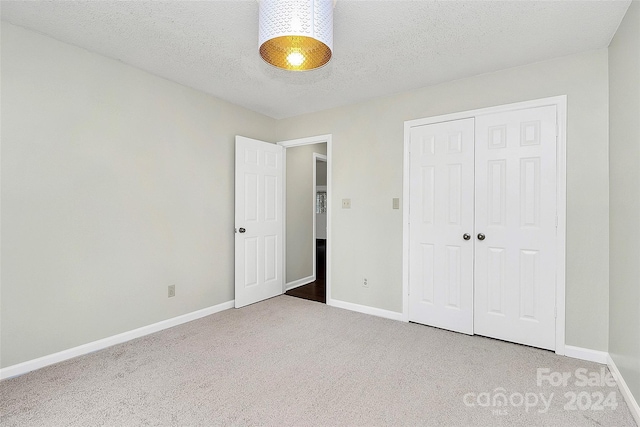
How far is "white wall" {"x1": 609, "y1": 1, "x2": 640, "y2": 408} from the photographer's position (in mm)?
1862

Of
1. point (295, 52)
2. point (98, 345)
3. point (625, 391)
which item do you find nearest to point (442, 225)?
point (625, 391)

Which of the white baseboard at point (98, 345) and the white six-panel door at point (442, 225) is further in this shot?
the white six-panel door at point (442, 225)

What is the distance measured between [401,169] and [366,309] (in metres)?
1.64

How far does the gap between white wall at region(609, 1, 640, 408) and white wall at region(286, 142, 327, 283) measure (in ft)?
11.6

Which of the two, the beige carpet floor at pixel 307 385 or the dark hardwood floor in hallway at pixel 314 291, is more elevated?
the dark hardwood floor in hallway at pixel 314 291

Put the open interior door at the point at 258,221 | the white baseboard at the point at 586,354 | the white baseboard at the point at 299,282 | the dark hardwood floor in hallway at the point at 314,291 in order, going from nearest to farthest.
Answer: the white baseboard at the point at 586,354, the open interior door at the point at 258,221, the dark hardwood floor in hallway at the point at 314,291, the white baseboard at the point at 299,282

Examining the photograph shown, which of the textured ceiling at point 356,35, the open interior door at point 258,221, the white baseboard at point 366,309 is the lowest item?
the white baseboard at point 366,309

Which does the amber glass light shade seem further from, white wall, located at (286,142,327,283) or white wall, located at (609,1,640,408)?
white wall, located at (286,142,327,283)

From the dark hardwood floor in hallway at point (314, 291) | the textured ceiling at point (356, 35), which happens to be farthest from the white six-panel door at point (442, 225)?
the dark hardwood floor in hallway at point (314, 291)

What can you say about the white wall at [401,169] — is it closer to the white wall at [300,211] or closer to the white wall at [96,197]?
the white wall at [300,211]

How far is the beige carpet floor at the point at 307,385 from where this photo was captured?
1818mm

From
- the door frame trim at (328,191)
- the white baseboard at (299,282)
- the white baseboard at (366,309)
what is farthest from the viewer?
the white baseboard at (299,282)

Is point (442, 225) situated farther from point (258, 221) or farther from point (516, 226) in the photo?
point (258, 221)

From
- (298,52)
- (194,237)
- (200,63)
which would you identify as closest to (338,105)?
(200,63)
